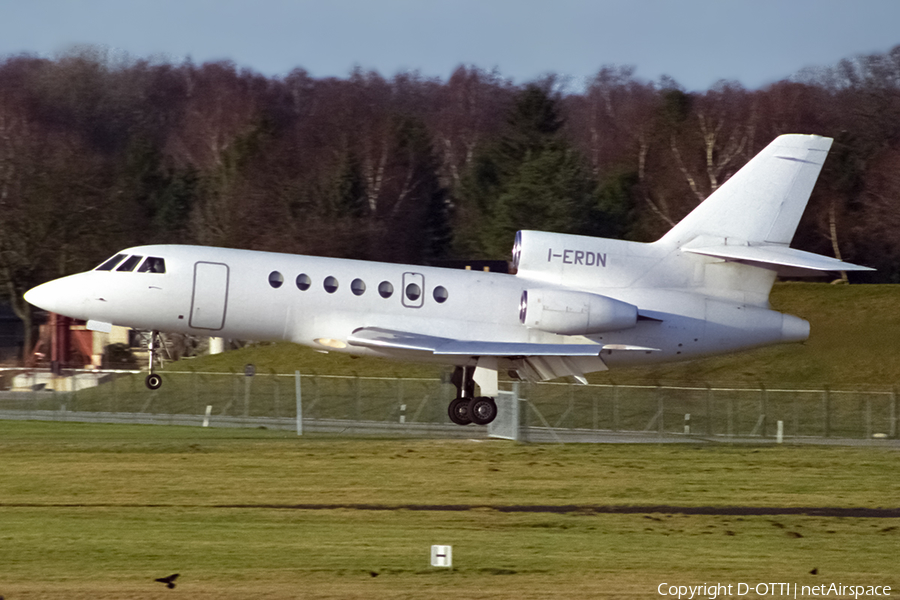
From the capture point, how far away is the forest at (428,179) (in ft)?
199

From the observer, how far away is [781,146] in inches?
1064

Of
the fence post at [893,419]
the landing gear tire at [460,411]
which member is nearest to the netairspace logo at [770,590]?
the landing gear tire at [460,411]

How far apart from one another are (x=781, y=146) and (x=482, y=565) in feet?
52.7

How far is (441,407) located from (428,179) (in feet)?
147

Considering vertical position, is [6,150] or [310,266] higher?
[6,150]

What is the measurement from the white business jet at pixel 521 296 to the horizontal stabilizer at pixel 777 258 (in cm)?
5

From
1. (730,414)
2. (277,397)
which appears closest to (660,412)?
(730,414)

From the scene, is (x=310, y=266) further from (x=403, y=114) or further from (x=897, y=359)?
(x=403, y=114)

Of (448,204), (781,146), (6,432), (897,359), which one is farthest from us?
(448,204)

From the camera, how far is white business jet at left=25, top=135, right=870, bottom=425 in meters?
24.5

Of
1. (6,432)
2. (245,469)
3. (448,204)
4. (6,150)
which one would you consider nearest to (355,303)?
(245,469)

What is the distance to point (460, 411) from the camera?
2647 cm

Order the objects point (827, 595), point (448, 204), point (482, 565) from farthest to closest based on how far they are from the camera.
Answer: point (448, 204) < point (482, 565) < point (827, 595)

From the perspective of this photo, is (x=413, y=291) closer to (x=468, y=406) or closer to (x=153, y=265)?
(x=468, y=406)
